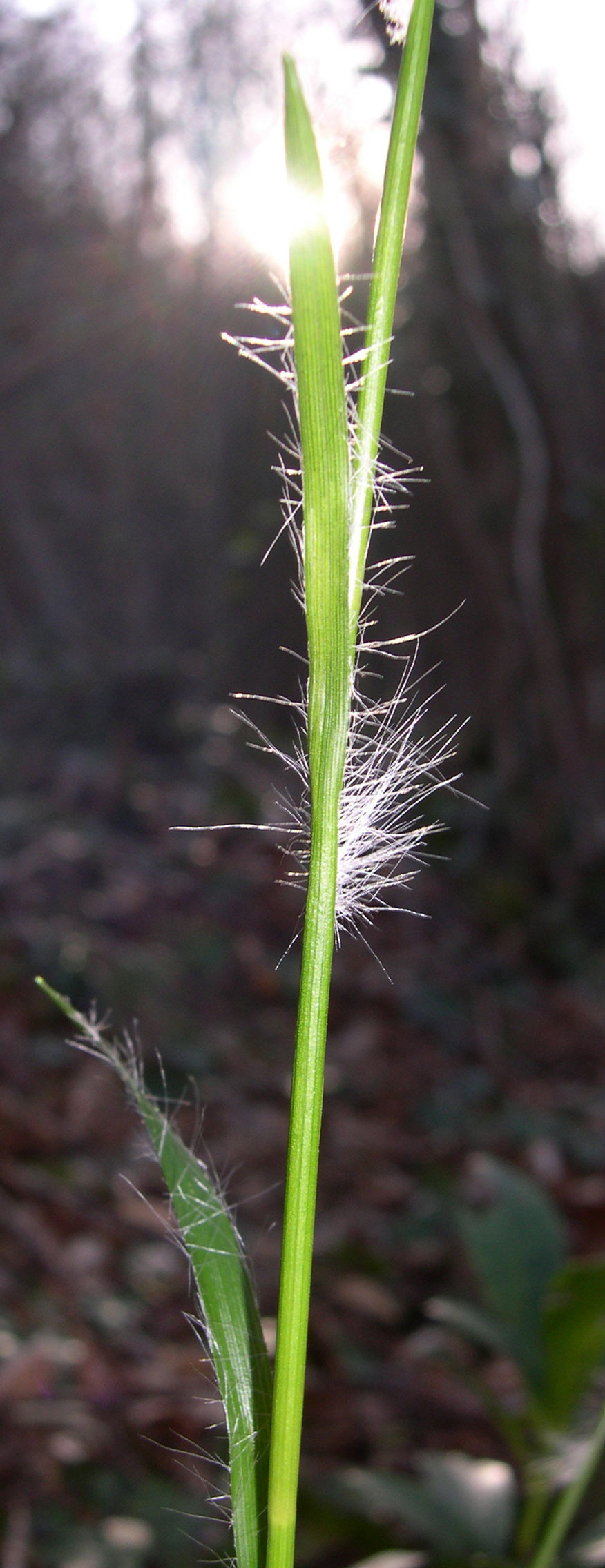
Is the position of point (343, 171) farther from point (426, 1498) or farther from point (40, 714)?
point (40, 714)

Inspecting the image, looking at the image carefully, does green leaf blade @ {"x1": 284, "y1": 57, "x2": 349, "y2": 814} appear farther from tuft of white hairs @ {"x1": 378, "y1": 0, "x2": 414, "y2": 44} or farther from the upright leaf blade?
the upright leaf blade

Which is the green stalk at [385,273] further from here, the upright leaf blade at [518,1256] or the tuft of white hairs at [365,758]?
the upright leaf blade at [518,1256]

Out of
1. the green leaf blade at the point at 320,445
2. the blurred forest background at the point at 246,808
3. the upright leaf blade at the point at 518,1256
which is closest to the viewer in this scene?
the green leaf blade at the point at 320,445

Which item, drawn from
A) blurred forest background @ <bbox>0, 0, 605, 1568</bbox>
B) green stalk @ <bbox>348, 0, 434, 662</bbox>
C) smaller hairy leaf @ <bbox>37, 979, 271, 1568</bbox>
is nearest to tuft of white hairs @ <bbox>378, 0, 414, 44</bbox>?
green stalk @ <bbox>348, 0, 434, 662</bbox>

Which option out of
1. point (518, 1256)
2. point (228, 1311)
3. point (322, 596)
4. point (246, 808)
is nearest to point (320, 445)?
point (322, 596)

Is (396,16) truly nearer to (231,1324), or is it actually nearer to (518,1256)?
(231,1324)

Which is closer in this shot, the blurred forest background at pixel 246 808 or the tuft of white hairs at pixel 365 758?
the tuft of white hairs at pixel 365 758

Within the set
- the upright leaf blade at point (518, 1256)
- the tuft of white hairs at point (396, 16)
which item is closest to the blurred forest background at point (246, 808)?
the upright leaf blade at point (518, 1256)

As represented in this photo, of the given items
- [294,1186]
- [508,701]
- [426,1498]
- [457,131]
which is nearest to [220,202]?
[457,131]
